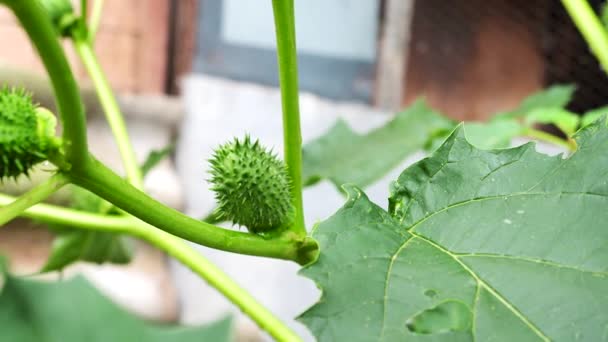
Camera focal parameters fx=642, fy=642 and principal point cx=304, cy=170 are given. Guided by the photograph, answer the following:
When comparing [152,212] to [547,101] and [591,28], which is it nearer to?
[591,28]

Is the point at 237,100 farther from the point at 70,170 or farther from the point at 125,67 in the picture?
the point at 70,170

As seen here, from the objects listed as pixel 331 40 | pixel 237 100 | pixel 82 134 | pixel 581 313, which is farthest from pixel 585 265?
pixel 237 100

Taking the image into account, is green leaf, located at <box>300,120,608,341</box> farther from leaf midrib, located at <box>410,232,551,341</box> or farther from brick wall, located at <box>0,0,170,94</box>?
brick wall, located at <box>0,0,170,94</box>

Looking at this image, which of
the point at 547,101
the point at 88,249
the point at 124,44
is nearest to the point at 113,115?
the point at 88,249

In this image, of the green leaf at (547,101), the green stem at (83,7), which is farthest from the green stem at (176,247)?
the green leaf at (547,101)

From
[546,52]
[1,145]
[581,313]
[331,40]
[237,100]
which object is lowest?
[1,145]
